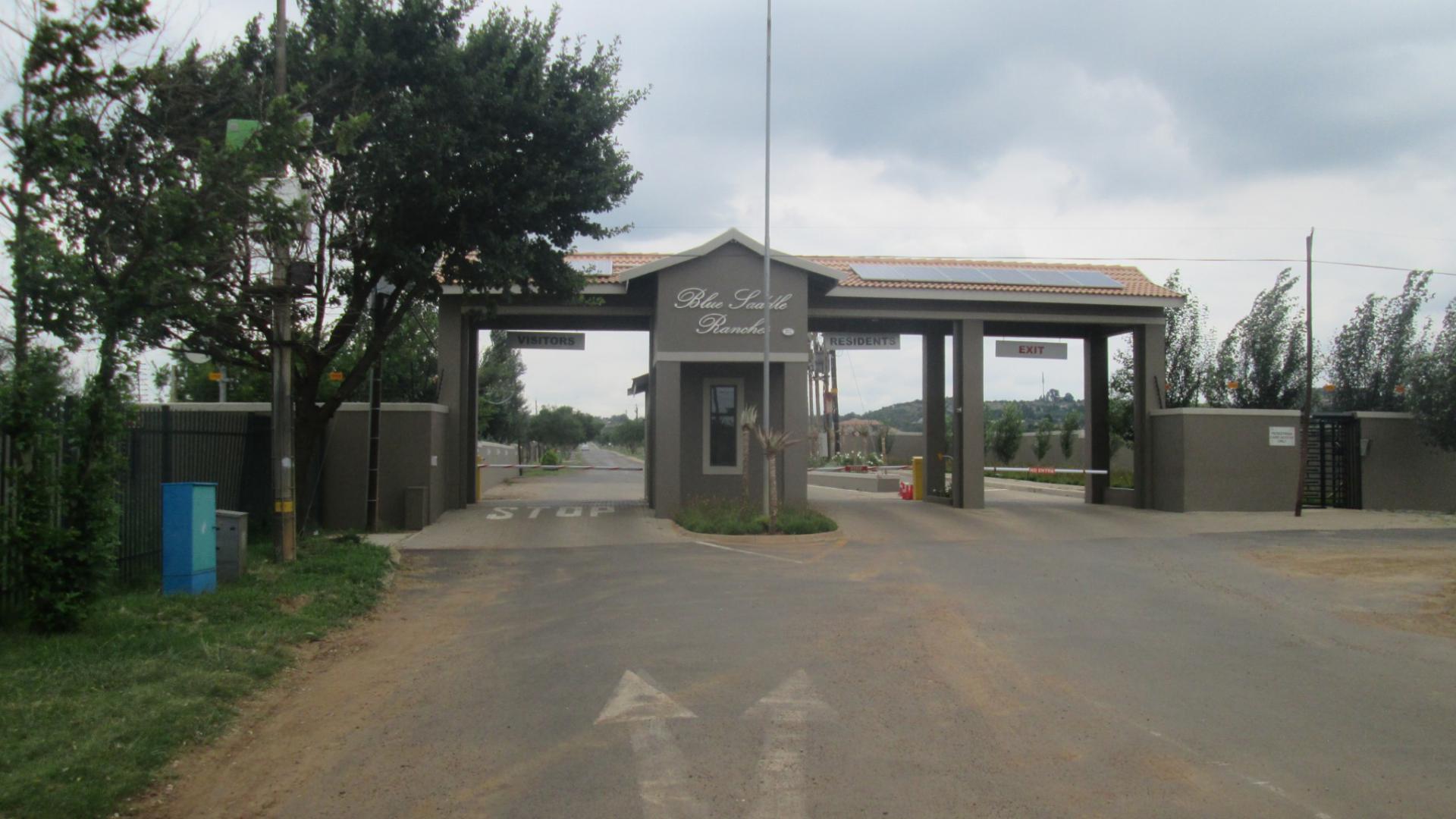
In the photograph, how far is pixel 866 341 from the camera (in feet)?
81.4

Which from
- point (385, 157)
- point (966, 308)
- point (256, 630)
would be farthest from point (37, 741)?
point (966, 308)

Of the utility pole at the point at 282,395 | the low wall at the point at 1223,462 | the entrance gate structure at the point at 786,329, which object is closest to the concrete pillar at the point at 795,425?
the entrance gate structure at the point at 786,329

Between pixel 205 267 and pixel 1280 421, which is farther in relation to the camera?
pixel 1280 421

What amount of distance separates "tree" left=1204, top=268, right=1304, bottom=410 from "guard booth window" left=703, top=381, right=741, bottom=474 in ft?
51.3

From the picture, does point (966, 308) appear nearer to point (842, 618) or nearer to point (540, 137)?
point (540, 137)

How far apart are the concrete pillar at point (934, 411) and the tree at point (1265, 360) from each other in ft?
31.4

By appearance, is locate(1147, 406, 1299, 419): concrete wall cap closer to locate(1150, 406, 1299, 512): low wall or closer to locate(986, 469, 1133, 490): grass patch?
locate(1150, 406, 1299, 512): low wall

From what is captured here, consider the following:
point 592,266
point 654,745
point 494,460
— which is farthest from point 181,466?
point 494,460

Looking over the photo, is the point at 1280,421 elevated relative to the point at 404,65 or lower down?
lower down

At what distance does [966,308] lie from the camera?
24.4 m

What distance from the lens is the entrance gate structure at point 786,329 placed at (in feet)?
71.2

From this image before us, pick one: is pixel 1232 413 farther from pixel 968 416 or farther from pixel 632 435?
pixel 632 435

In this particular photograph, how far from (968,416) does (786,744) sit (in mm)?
18375

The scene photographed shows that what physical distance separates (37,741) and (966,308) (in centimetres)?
2111
